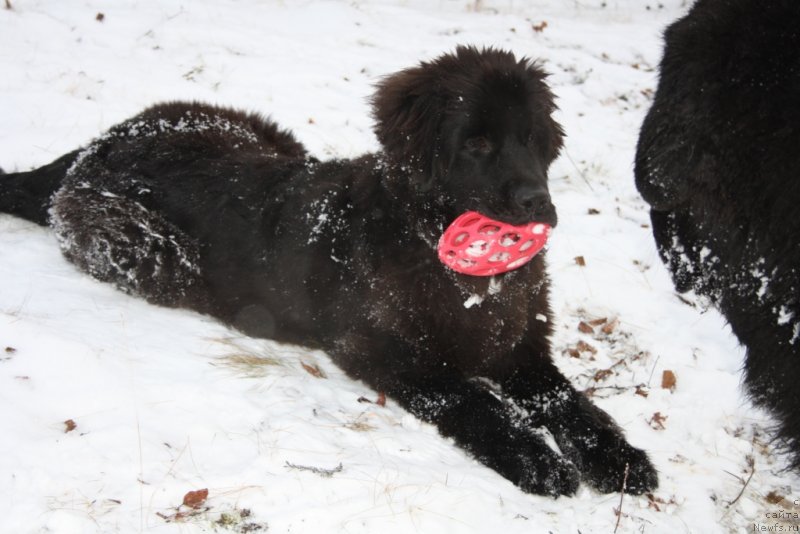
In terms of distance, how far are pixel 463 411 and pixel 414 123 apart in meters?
1.34

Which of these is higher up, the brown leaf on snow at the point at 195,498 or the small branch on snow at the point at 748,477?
the brown leaf on snow at the point at 195,498

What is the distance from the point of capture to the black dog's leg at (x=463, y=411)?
284cm

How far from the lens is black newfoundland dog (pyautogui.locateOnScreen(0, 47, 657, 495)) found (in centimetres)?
303

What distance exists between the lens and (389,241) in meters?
3.33

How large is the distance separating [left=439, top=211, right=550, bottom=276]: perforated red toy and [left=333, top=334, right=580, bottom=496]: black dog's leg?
1.81 ft

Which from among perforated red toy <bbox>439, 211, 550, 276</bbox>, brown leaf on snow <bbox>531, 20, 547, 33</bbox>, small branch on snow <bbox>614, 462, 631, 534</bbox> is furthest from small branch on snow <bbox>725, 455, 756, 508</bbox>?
brown leaf on snow <bbox>531, 20, 547, 33</bbox>

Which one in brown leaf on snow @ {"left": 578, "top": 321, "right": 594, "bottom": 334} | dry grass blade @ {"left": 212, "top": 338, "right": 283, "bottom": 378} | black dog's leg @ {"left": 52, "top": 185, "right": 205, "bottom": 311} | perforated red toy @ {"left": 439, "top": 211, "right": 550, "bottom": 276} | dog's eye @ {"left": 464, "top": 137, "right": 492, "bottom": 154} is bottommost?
brown leaf on snow @ {"left": 578, "top": 321, "right": 594, "bottom": 334}

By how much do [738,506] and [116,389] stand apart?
265 centimetres

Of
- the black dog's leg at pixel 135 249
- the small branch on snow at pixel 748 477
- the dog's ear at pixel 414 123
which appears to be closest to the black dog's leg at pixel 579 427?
the small branch on snow at pixel 748 477

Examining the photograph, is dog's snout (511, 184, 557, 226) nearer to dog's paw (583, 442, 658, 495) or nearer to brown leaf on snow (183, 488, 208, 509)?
dog's paw (583, 442, 658, 495)

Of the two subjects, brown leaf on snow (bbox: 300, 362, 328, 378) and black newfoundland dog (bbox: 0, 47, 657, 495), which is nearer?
black newfoundland dog (bbox: 0, 47, 657, 495)

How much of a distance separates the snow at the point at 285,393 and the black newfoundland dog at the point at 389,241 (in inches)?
6.1

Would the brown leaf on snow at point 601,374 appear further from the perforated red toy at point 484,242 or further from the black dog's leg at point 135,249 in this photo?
the black dog's leg at point 135,249

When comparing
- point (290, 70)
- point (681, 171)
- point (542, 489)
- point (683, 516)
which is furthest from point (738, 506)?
point (290, 70)
